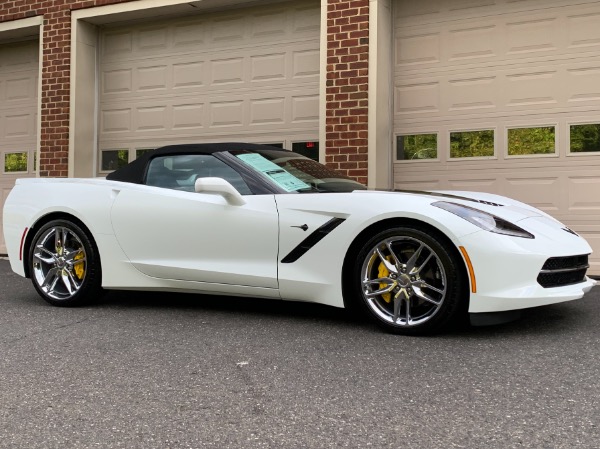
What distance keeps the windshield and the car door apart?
17 cm

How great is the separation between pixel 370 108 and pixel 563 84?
2.18 meters

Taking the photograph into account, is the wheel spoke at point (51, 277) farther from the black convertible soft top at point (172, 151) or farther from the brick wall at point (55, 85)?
the brick wall at point (55, 85)

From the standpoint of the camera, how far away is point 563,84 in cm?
722

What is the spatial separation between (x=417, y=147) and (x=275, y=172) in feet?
12.3

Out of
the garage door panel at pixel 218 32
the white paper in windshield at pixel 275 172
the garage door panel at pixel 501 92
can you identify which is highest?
the garage door panel at pixel 218 32

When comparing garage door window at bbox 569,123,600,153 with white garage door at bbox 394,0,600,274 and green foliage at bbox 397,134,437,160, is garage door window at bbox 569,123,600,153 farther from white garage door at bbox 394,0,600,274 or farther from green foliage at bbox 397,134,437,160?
green foliage at bbox 397,134,437,160


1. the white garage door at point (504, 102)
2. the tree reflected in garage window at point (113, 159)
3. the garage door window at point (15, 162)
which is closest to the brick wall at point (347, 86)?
the white garage door at point (504, 102)

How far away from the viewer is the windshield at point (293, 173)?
4566 mm

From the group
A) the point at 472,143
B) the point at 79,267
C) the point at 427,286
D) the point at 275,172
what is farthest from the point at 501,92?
the point at 79,267

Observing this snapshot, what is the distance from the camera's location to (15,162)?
10.8 m

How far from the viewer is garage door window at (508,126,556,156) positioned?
725 cm

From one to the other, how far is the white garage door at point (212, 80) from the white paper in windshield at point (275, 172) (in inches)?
150

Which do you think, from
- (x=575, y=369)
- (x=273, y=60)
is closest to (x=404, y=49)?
(x=273, y=60)

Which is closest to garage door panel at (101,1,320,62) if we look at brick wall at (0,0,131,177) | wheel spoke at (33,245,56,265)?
brick wall at (0,0,131,177)
